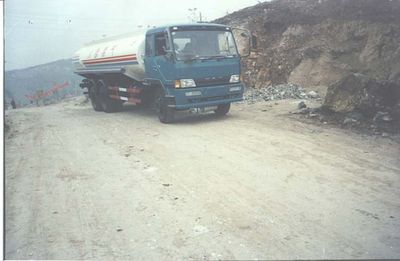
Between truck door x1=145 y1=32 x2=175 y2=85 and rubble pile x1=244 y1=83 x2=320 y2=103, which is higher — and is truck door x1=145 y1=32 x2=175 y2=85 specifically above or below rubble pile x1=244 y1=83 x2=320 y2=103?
above

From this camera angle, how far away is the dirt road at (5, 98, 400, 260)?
11.7 ft

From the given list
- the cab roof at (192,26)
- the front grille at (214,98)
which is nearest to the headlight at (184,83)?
the front grille at (214,98)

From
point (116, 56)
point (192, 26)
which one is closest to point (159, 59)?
point (192, 26)

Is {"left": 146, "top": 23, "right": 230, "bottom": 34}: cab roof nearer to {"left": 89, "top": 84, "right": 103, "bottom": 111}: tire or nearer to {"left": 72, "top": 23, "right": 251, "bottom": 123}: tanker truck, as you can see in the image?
{"left": 72, "top": 23, "right": 251, "bottom": 123}: tanker truck

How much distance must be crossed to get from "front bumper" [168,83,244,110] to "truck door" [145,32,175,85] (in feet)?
1.01

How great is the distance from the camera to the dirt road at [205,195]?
140 inches

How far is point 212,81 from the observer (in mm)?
7969

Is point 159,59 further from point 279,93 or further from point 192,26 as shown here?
point 279,93

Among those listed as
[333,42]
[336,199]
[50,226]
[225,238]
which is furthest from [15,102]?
[333,42]

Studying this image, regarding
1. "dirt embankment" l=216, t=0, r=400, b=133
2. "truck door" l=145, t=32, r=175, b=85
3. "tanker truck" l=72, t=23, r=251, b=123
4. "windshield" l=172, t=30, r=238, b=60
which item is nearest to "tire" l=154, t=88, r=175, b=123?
"tanker truck" l=72, t=23, r=251, b=123

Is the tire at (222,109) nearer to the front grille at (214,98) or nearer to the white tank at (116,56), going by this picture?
the front grille at (214,98)

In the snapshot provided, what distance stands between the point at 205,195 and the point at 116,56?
5973 mm

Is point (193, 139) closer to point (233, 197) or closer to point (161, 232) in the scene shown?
point (233, 197)

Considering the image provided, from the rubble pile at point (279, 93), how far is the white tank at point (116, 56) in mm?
2910
